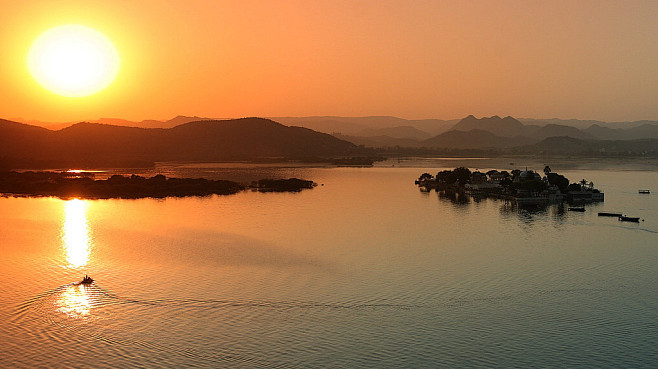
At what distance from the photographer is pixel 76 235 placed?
42750 mm

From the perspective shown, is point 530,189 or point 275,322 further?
point 530,189

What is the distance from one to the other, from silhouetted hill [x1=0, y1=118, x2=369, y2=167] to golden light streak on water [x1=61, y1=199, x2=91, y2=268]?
66.0m

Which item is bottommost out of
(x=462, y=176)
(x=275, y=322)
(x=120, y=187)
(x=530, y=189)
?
(x=275, y=322)

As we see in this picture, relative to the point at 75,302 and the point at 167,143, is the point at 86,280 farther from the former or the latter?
the point at 167,143

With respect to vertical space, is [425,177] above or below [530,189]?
above

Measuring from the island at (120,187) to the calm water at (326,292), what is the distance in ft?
55.4

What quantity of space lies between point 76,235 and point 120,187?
28588 millimetres

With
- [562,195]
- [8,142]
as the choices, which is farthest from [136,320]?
[8,142]

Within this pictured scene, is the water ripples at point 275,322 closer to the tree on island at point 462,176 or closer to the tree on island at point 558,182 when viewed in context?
the tree on island at point 558,182

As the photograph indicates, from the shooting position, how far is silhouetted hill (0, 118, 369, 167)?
135000mm

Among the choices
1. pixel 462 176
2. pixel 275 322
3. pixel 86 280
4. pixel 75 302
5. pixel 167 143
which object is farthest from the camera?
pixel 167 143

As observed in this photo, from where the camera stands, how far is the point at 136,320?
24188 millimetres

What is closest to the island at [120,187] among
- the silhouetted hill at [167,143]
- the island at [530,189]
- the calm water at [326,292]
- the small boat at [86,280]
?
the calm water at [326,292]

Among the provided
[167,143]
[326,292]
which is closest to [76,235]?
[326,292]
